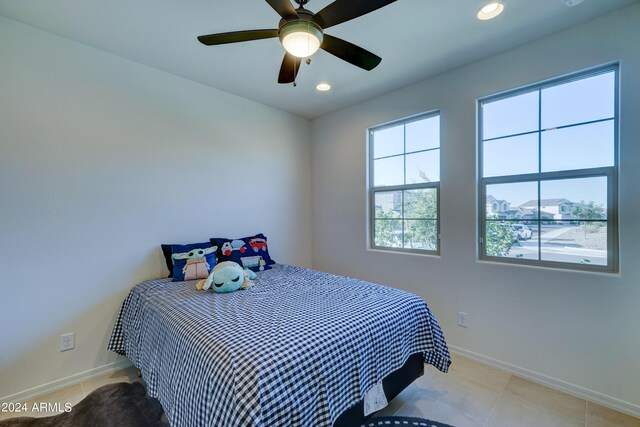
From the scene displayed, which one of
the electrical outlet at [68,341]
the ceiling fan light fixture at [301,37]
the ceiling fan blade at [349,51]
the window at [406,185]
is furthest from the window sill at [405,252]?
the electrical outlet at [68,341]

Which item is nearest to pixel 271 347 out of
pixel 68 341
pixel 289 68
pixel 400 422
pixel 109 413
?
pixel 400 422

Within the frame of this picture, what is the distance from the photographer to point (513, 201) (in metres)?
2.37

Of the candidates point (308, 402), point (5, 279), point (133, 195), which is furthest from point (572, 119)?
point (5, 279)

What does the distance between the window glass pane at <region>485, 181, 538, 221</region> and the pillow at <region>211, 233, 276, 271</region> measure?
7.28 ft

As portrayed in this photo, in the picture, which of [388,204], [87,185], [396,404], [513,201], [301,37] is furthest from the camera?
[388,204]

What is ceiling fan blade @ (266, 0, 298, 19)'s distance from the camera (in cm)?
131

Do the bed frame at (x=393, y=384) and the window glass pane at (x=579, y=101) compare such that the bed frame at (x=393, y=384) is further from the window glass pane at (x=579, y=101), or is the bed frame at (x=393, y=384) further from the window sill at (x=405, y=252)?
the window glass pane at (x=579, y=101)

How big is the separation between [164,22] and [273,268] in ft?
7.44

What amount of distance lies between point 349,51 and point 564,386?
9.24 ft

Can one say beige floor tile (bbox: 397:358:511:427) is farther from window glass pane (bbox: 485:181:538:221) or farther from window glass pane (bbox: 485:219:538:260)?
window glass pane (bbox: 485:181:538:221)

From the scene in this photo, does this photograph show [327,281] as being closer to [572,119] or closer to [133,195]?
[133,195]

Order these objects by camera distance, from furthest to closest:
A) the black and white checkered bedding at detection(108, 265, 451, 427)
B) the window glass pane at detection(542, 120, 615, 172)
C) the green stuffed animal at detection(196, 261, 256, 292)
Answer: the green stuffed animal at detection(196, 261, 256, 292) → the window glass pane at detection(542, 120, 615, 172) → the black and white checkered bedding at detection(108, 265, 451, 427)

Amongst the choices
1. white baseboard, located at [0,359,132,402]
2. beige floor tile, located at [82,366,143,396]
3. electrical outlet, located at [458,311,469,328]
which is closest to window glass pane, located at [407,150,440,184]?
electrical outlet, located at [458,311,469,328]

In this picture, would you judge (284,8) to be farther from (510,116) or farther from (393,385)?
(393,385)
